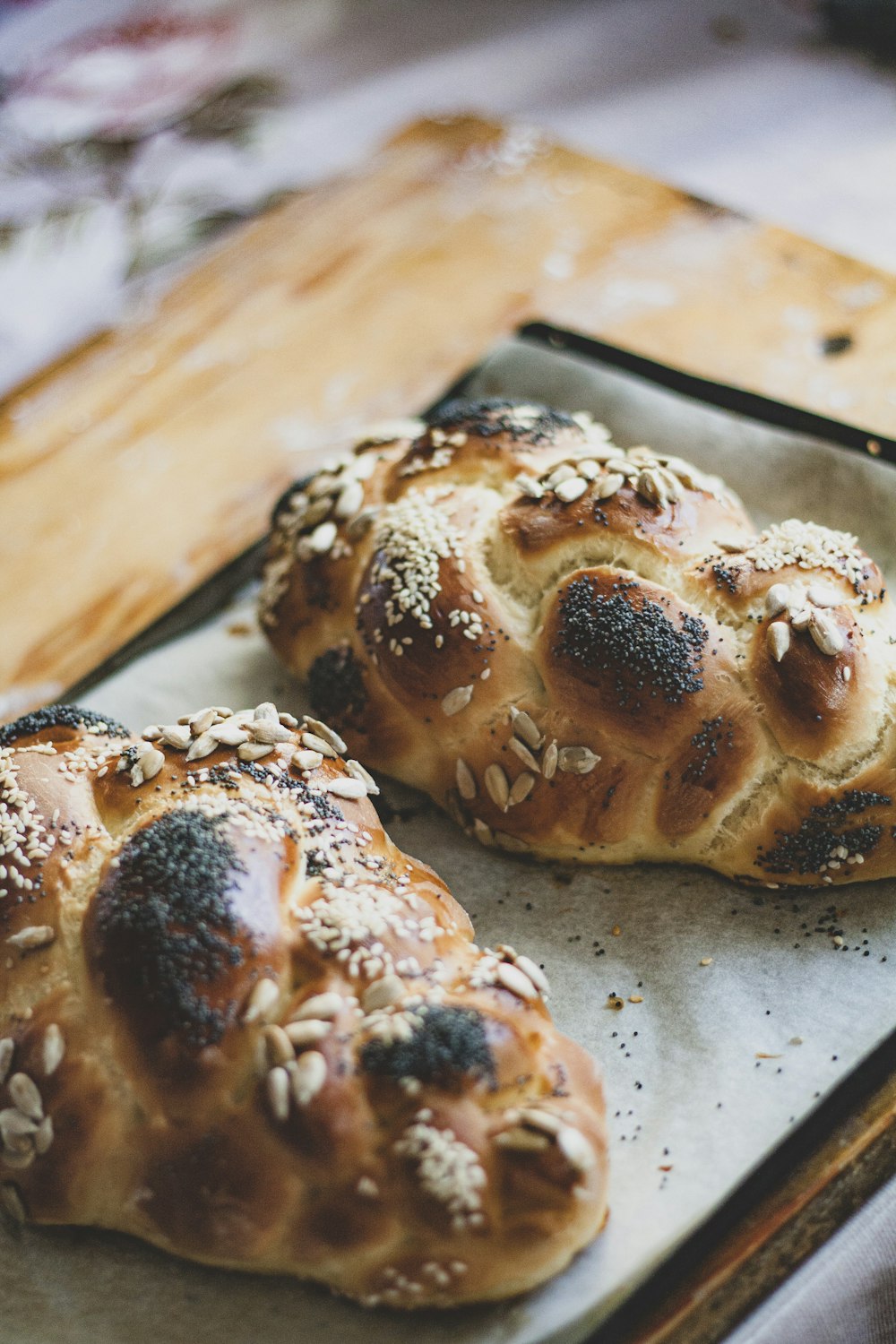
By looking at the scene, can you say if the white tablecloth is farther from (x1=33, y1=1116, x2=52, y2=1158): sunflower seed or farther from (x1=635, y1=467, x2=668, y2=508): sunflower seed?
(x1=33, y1=1116, x2=52, y2=1158): sunflower seed

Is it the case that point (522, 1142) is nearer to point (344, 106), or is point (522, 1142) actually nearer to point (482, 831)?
point (482, 831)

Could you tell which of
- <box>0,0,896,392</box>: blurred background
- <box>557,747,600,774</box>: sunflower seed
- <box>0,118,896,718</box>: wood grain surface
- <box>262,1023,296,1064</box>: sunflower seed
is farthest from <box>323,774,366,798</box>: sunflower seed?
<box>0,0,896,392</box>: blurred background

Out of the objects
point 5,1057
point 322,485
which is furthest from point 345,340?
point 5,1057

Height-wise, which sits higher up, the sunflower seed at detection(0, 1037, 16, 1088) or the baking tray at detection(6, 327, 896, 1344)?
the sunflower seed at detection(0, 1037, 16, 1088)

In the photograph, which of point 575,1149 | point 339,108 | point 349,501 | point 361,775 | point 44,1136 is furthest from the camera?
point 339,108

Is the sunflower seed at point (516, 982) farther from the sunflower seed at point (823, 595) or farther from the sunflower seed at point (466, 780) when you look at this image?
the sunflower seed at point (823, 595)

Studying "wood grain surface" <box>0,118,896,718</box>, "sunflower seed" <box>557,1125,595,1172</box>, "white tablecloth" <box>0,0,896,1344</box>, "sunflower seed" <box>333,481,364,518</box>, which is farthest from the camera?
"white tablecloth" <box>0,0,896,1344</box>

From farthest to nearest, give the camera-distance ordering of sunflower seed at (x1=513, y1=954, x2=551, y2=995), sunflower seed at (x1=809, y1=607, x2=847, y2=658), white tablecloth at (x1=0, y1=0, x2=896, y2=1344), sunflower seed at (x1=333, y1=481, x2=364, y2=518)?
white tablecloth at (x1=0, y1=0, x2=896, y2=1344) < sunflower seed at (x1=333, y1=481, x2=364, y2=518) < sunflower seed at (x1=809, y1=607, x2=847, y2=658) < sunflower seed at (x1=513, y1=954, x2=551, y2=995)

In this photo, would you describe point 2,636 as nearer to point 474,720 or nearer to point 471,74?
point 474,720
